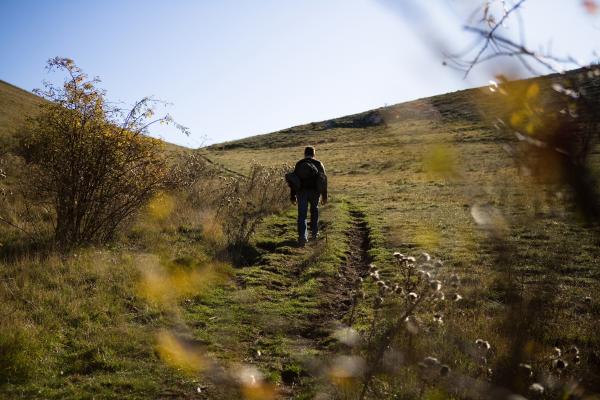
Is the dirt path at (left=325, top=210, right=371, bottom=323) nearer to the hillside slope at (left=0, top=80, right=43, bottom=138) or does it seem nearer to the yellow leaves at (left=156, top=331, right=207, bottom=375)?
the yellow leaves at (left=156, top=331, right=207, bottom=375)

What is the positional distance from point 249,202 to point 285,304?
31.9ft

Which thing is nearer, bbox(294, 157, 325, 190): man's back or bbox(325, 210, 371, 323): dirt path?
bbox(325, 210, 371, 323): dirt path

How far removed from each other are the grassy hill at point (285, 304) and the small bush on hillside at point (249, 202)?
511 mm

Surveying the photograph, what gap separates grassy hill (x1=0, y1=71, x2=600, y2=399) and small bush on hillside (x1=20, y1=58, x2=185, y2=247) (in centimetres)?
91

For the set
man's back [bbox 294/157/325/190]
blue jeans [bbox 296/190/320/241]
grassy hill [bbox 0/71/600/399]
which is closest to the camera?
grassy hill [bbox 0/71/600/399]

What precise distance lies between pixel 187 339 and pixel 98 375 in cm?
139

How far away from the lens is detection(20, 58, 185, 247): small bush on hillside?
984cm

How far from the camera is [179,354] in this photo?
19.7 ft

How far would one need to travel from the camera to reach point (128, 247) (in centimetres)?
1026

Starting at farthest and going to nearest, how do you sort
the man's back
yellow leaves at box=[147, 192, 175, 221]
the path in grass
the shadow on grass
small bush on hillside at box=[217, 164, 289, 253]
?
the man's back
small bush on hillside at box=[217, 164, 289, 253]
yellow leaves at box=[147, 192, 175, 221]
the shadow on grass
the path in grass

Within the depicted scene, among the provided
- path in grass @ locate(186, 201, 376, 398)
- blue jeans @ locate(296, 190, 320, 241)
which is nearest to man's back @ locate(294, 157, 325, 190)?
blue jeans @ locate(296, 190, 320, 241)

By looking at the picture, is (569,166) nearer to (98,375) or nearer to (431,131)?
(98,375)

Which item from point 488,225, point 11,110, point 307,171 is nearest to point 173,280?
point 307,171

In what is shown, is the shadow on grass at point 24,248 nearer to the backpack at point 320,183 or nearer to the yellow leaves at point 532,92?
the backpack at point 320,183
